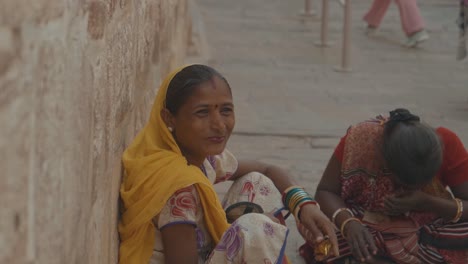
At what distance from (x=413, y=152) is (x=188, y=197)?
0.93m

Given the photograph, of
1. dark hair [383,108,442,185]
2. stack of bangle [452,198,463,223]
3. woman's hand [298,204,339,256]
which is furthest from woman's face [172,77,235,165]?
A: stack of bangle [452,198,463,223]

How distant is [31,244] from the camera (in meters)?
1.51

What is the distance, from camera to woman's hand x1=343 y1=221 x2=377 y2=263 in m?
3.31

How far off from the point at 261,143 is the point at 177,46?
868 millimetres

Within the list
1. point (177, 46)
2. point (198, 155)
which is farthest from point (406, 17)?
point (198, 155)

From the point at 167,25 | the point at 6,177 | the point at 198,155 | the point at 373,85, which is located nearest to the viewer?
the point at 6,177

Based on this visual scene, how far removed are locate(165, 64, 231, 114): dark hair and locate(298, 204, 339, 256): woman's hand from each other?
55 cm

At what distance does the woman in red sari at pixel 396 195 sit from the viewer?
3279 millimetres

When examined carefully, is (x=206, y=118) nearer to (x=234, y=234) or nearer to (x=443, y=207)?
(x=234, y=234)

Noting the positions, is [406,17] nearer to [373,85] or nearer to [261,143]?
[373,85]

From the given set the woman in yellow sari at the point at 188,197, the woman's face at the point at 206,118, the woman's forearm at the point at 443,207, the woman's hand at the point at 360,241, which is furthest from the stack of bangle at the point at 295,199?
the woman's forearm at the point at 443,207

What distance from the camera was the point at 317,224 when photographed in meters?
3.00

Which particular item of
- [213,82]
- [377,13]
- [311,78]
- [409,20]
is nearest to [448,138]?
[213,82]

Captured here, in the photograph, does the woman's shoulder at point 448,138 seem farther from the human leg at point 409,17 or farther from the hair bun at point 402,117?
the human leg at point 409,17
